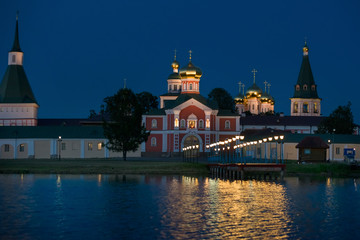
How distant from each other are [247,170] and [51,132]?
3659 cm

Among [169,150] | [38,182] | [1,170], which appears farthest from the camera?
[169,150]

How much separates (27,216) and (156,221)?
27.9 feet

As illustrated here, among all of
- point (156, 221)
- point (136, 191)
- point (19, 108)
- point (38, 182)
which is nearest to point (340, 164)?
point (136, 191)

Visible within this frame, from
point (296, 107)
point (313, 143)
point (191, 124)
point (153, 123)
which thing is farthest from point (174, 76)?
point (313, 143)

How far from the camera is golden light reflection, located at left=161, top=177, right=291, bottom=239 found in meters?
39.5

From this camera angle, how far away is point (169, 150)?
349 ft

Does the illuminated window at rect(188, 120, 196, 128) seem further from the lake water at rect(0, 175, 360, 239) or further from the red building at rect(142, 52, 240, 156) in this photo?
the lake water at rect(0, 175, 360, 239)

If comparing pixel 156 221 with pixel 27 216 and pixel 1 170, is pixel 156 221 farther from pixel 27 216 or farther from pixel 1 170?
pixel 1 170

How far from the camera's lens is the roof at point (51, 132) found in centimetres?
9944

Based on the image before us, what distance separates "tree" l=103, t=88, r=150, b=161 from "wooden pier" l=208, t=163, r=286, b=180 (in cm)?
1191

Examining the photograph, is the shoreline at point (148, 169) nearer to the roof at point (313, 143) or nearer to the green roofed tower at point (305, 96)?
the roof at point (313, 143)

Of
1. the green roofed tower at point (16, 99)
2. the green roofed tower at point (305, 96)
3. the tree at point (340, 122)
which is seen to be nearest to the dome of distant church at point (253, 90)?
the green roofed tower at point (305, 96)

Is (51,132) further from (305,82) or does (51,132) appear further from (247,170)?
(305,82)

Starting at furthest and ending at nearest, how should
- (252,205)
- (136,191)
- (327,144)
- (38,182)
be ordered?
1. (327,144)
2. (38,182)
3. (136,191)
4. (252,205)
